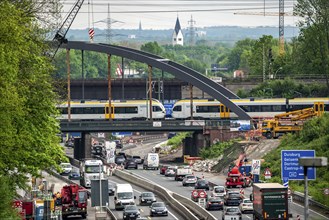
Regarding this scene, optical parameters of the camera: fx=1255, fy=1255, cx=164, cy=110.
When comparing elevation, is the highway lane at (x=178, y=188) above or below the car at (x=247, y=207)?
below

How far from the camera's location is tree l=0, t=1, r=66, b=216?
61156 mm

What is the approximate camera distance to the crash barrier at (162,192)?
8295 centimetres

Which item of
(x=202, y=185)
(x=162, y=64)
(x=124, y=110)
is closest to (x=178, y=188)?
(x=202, y=185)

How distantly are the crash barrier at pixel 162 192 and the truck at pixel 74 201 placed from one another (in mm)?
6694

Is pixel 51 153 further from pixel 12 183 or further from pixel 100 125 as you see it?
pixel 100 125

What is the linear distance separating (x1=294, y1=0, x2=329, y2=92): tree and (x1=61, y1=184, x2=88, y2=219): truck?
7337 cm

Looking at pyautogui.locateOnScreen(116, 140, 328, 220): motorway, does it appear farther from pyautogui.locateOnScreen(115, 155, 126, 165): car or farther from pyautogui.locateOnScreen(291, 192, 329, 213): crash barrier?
pyautogui.locateOnScreen(115, 155, 126, 165): car

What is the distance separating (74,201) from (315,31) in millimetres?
92155

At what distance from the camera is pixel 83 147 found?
16175cm

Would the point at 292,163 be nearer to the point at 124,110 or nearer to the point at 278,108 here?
the point at 278,108

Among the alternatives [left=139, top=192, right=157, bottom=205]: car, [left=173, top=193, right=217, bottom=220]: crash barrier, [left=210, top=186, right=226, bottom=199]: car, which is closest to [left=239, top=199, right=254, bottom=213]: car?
[left=173, top=193, right=217, bottom=220]: crash barrier

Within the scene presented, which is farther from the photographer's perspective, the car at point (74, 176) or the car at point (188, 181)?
the car at point (74, 176)

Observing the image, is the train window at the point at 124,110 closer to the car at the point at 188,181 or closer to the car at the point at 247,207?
the car at the point at 188,181

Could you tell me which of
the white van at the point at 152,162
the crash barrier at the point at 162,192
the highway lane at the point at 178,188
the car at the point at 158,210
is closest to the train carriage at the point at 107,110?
the white van at the point at 152,162
